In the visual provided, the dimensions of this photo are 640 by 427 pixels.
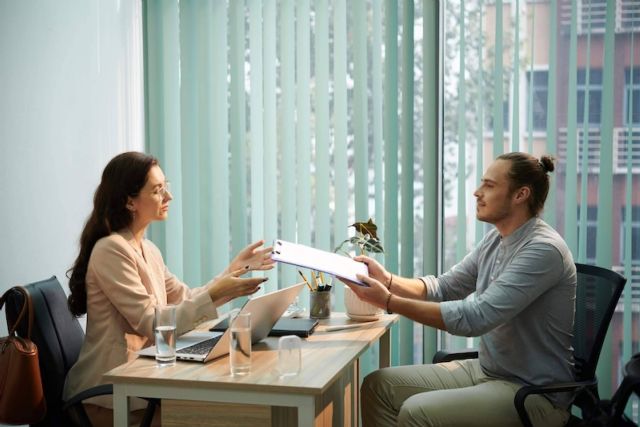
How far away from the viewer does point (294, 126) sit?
12.3ft

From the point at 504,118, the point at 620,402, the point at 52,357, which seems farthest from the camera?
the point at 504,118

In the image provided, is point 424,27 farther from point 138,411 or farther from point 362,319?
point 138,411

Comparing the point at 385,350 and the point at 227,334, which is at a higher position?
the point at 227,334

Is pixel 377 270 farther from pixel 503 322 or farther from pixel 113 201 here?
pixel 113 201

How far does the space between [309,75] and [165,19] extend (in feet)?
2.54

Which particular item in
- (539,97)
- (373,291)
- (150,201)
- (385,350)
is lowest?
(385,350)

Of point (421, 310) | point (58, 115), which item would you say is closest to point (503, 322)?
point (421, 310)

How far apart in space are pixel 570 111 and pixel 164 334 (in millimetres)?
2087

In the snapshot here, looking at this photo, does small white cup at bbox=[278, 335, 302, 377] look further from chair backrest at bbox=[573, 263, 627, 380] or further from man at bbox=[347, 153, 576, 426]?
chair backrest at bbox=[573, 263, 627, 380]

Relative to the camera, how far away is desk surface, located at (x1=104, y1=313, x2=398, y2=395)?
6.47 feet

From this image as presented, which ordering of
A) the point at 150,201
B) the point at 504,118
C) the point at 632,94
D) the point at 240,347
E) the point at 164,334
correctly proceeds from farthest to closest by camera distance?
1. the point at 504,118
2. the point at 632,94
3. the point at 150,201
4. the point at 164,334
5. the point at 240,347

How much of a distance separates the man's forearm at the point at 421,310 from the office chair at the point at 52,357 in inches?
30.9

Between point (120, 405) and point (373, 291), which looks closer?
point (120, 405)

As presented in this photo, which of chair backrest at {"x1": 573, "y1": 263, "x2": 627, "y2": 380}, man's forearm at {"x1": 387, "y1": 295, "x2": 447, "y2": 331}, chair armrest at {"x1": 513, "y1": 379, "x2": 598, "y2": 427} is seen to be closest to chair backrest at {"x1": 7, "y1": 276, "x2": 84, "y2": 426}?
man's forearm at {"x1": 387, "y1": 295, "x2": 447, "y2": 331}
